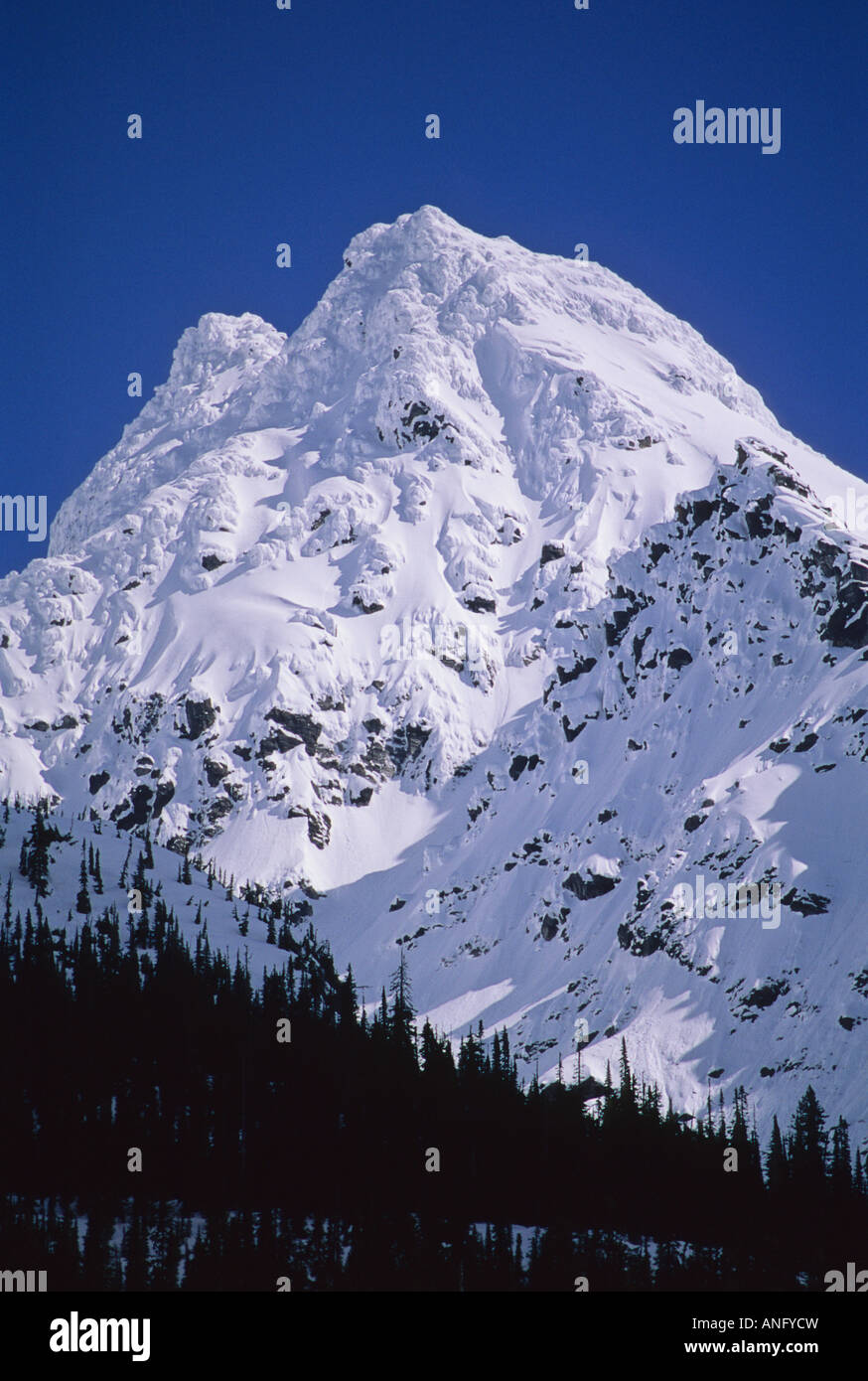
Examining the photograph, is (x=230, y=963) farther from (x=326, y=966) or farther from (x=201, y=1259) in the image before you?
(x=201, y=1259)

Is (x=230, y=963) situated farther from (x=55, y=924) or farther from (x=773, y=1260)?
(x=773, y=1260)

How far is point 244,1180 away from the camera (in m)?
111

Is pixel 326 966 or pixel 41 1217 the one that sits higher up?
pixel 326 966

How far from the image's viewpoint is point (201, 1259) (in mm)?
99312
